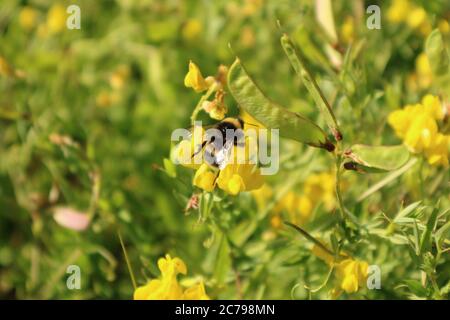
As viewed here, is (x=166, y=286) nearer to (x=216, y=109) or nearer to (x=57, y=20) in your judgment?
(x=216, y=109)

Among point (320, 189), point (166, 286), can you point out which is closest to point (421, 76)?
point (320, 189)

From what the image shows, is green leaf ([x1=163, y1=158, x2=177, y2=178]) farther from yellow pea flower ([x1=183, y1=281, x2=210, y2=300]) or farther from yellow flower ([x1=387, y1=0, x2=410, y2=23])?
yellow flower ([x1=387, y1=0, x2=410, y2=23])

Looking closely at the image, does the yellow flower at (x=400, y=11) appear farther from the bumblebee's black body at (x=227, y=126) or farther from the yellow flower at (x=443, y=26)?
the bumblebee's black body at (x=227, y=126)

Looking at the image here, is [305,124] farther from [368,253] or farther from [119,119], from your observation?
[119,119]

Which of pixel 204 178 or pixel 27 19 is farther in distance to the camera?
pixel 27 19

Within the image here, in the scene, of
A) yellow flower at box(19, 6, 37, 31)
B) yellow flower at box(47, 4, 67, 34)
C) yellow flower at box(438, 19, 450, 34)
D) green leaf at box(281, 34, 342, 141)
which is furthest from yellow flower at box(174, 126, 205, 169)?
yellow flower at box(19, 6, 37, 31)
